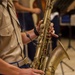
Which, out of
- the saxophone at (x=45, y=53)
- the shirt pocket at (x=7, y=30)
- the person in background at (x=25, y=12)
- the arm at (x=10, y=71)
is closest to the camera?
the arm at (x=10, y=71)

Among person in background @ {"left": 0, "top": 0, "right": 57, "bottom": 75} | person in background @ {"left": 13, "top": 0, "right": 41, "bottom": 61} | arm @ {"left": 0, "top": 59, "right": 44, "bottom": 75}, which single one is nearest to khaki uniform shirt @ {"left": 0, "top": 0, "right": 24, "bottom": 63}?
person in background @ {"left": 0, "top": 0, "right": 57, "bottom": 75}

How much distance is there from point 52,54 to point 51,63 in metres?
0.14

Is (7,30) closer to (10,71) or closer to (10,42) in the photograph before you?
(10,42)

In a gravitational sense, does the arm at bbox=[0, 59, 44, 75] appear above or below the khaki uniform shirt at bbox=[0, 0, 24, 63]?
below

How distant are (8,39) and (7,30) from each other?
60 millimetres

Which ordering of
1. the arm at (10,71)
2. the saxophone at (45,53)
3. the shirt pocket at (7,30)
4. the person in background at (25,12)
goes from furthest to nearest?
the person in background at (25,12), the saxophone at (45,53), the shirt pocket at (7,30), the arm at (10,71)

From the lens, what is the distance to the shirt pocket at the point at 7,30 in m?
1.34

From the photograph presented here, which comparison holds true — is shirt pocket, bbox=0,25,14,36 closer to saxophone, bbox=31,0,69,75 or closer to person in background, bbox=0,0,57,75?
person in background, bbox=0,0,57,75

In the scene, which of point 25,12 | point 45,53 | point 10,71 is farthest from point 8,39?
point 25,12

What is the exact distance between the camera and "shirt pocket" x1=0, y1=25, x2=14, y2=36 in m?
1.34

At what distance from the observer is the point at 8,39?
1377 mm

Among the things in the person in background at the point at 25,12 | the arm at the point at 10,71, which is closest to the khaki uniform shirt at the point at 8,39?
the arm at the point at 10,71

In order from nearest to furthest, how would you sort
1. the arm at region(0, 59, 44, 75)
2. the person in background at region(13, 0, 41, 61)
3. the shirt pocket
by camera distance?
the arm at region(0, 59, 44, 75) < the shirt pocket < the person in background at region(13, 0, 41, 61)

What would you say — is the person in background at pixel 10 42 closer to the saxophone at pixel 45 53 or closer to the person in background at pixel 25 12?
the saxophone at pixel 45 53
